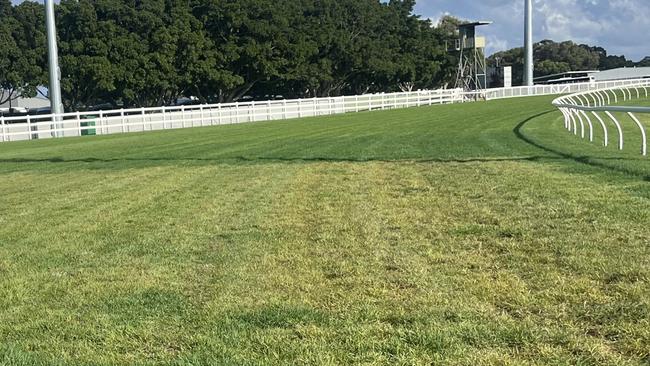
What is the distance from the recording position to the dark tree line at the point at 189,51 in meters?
55.5

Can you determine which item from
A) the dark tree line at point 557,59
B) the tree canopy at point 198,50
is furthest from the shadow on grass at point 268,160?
the dark tree line at point 557,59

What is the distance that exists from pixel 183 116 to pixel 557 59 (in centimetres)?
13189

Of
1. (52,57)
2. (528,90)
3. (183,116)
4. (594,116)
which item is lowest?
(594,116)

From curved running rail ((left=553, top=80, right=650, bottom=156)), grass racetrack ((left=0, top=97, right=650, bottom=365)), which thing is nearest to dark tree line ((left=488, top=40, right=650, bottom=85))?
curved running rail ((left=553, top=80, right=650, bottom=156))

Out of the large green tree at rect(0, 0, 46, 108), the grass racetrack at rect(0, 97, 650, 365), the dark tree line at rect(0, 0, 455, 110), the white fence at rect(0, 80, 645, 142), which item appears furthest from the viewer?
the dark tree line at rect(0, 0, 455, 110)

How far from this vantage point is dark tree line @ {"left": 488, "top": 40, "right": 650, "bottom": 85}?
142625 millimetres

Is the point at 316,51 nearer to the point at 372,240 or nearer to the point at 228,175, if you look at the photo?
the point at 228,175

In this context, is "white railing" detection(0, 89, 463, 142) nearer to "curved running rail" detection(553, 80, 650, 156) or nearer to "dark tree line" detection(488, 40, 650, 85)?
"curved running rail" detection(553, 80, 650, 156)

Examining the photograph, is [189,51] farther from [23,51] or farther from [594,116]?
[594,116]

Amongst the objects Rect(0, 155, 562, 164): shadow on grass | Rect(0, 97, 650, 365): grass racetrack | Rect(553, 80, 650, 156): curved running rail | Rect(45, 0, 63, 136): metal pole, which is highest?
Rect(45, 0, 63, 136): metal pole

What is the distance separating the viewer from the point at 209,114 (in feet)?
141

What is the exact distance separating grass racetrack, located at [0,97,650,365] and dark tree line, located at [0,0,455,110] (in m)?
47.0

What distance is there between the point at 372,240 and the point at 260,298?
6.55ft

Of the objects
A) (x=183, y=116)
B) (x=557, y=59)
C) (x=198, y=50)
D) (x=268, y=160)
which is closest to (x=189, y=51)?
(x=198, y=50)
